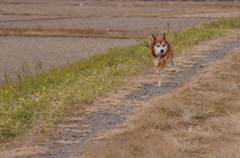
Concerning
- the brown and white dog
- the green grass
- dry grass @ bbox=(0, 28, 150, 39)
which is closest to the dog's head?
the brown and white dog

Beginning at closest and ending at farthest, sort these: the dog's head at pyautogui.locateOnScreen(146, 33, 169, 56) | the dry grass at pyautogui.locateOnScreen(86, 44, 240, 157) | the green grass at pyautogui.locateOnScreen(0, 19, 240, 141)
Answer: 1. the dry grass at pyautogui.locateOnScreen(86, 44, 240, 157)
2. the green grass at pyautogui.locateOnScreen(0, 19, 240, 141)
3. the dog's head at pyautogui.locateOnScreen(146, 33, 169, 56)

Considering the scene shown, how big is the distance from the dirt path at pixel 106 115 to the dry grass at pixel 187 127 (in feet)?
0.83

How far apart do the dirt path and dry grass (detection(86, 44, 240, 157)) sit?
10.0 inches

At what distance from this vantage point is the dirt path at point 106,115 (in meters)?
4.36

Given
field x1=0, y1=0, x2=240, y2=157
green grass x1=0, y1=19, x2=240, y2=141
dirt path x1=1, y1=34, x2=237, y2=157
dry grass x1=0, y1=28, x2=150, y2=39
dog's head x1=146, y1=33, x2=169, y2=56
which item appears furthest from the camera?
dry grass x1=0, y1=28, x2=150, y2=39

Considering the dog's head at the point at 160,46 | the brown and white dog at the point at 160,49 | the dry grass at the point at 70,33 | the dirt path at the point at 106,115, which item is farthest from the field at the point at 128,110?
the dry grass at the point at 70,33

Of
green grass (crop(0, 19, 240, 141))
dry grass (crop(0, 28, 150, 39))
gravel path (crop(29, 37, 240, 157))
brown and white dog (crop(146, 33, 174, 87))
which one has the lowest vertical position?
gravel path (crop(29, 37, 240, 157))

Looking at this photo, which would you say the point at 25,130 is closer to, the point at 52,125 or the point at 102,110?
the point at 52,125

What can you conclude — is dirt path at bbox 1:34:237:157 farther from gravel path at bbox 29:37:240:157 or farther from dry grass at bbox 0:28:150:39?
dry grass at bbox 0:28:150:39

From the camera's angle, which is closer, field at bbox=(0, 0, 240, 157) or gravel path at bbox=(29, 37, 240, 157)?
field at bbox=(0, 0, 240, 157)

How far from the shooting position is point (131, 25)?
913 inches

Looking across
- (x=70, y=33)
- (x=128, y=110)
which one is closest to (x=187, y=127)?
(x=128, y=110)

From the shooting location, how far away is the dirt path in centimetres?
436

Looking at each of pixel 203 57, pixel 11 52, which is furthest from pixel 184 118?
pixel 11 52
